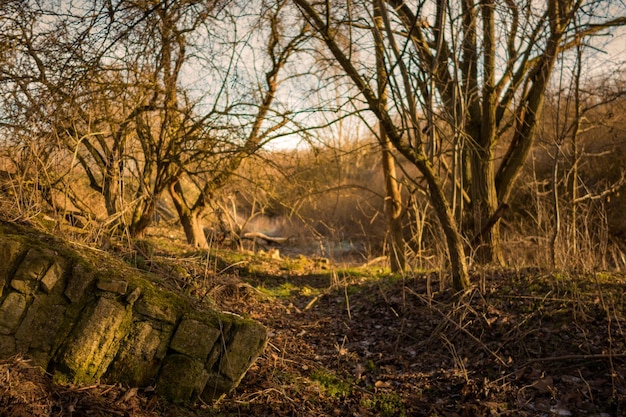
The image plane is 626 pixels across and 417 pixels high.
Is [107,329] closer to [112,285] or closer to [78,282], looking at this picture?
[112,285]

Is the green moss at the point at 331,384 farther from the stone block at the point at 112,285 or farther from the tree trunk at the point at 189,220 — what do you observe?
the tree trunk at the point at 189,220

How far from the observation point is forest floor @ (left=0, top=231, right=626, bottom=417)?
386 centimetres

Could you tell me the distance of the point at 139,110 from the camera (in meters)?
8.48

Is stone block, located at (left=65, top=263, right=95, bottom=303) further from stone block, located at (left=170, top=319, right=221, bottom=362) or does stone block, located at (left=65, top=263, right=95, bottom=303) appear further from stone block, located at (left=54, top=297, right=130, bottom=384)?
stone block, located at (left=170, top=319, right=221, bottom=362)

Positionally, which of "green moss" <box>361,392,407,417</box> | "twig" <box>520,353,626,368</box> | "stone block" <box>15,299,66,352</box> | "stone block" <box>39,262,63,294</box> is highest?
"stone block" <box>39,262,63,294</box>

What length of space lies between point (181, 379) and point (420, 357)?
244cm

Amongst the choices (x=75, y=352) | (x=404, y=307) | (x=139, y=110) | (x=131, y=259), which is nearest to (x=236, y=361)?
(x=75, y=352)

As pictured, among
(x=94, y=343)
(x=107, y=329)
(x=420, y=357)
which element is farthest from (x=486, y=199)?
(x=94, y=343)

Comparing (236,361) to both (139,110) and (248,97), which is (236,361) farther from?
(248,97)

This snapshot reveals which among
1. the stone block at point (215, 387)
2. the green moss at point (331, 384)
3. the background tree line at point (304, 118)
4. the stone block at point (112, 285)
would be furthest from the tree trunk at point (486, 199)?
the stone block at point (112, 285)

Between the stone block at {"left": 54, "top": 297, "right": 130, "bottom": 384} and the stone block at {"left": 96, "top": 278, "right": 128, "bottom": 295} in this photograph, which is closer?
the stone block at {"left": 54, "top": 297, "right": 130, "bottom": 384}

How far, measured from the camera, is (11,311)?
12.3 ft

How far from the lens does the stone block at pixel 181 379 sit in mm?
3926

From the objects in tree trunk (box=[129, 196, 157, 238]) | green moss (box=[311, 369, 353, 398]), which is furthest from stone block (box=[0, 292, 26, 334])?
tree trunk (box=[129, 196, 157, 238])
